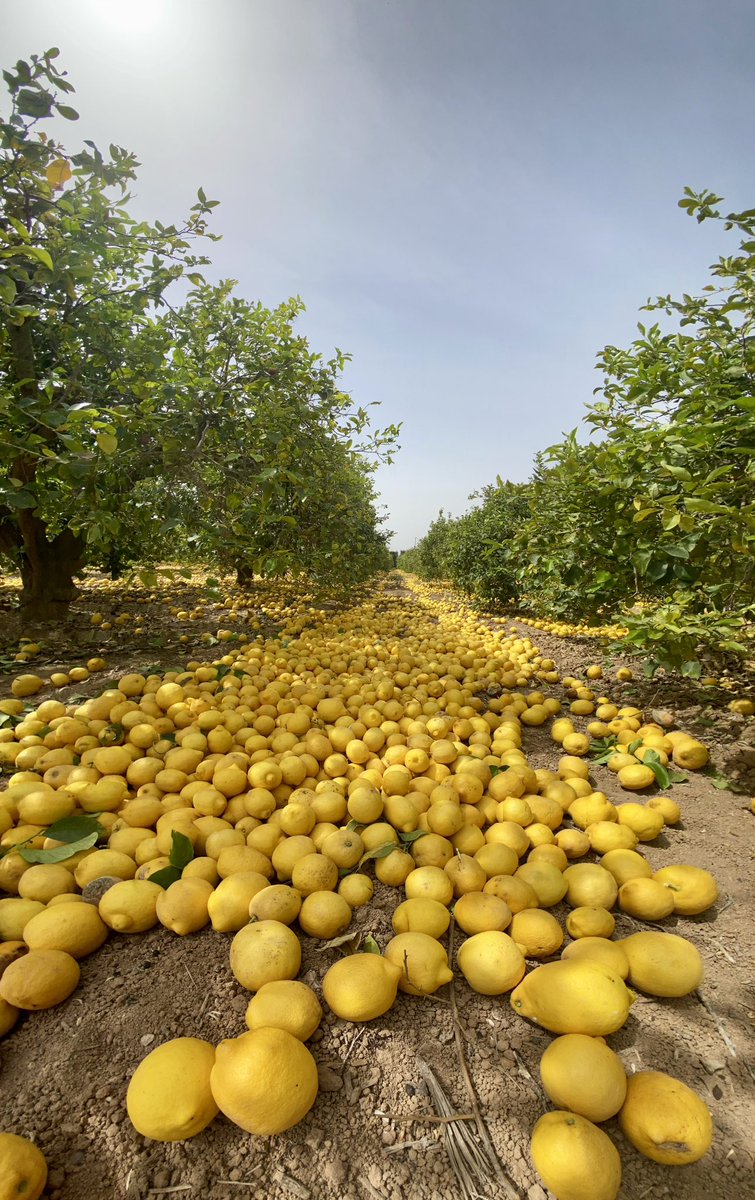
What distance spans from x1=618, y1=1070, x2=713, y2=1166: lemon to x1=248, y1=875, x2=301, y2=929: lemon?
1.28m

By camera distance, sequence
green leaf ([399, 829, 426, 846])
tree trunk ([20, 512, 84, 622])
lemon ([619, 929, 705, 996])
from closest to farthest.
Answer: lemon ([619, 929, 705, 996]) < green leaf ([399, 829, 426, 846]) < tree trunk ([20, 512, 84, 622])

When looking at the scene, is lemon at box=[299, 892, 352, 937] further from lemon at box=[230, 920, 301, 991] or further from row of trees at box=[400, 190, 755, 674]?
row of trees at box=[400, 190, 755, 674]

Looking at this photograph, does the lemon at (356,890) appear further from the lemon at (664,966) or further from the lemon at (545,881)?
the lemon at (664,966)

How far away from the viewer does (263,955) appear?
1.73 metres

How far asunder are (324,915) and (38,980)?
1033mm

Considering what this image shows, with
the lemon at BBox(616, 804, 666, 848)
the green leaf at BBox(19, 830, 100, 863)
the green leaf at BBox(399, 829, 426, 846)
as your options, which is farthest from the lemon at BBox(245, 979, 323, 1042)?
the lemon at BBox(616, 804, 666, 848)

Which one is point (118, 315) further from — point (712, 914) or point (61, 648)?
point (712, 914)

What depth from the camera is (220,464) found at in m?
4.55

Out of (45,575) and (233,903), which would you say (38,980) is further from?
(45,575)

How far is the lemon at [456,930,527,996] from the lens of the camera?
1.74 metres

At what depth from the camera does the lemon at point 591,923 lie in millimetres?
1935

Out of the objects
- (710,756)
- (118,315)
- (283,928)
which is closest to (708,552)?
(710,756)

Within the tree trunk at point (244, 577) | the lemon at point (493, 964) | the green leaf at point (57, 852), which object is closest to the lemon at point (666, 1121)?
the lemon at point (493, 964)

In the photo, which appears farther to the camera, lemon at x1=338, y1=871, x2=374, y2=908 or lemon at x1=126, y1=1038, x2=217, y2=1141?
lemon at x1=338, y1=871, x2=374, y2=908
